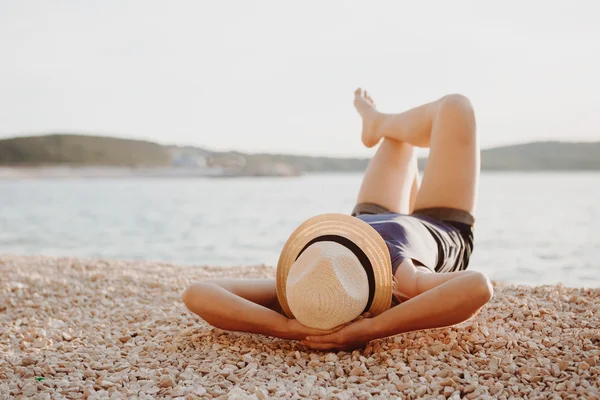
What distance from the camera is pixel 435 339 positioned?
196 centimetres

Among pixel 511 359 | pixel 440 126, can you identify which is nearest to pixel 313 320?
pixel 511 359

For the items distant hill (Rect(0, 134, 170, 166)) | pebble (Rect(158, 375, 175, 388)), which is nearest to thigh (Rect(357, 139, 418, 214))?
pebble (Rect(158, 375, 175, 388))

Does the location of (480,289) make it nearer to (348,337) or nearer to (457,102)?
(348,337)

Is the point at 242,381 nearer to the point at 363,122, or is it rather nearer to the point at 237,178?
the point at 363,122

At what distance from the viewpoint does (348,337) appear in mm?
1840

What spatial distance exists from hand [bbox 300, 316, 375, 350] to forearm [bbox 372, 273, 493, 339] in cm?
3

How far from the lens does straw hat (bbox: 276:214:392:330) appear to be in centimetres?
170

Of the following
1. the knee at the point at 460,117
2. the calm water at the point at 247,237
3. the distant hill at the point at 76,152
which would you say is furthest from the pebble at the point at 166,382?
the distant hill at the point at 76,152

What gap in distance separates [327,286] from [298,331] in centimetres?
31

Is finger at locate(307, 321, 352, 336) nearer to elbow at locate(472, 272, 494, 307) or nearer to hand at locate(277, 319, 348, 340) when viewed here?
hand at locate(277, 319, 348, 340)

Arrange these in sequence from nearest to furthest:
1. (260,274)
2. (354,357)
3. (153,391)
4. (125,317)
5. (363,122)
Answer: (153,391)
(354,357)
(125,317)
(363,122)
(260,274)

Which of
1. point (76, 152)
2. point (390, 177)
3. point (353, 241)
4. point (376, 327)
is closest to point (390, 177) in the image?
point (390, 177)

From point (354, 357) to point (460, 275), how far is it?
1.52 feet

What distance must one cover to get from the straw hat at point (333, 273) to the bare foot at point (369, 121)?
3.54ft
